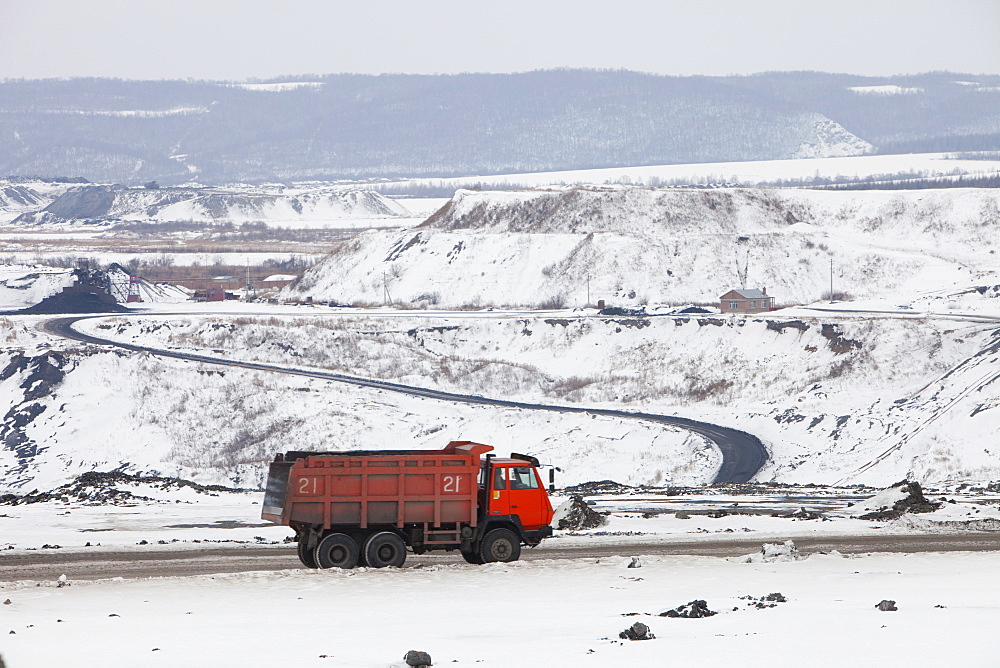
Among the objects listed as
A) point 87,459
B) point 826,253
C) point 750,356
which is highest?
point 826,253

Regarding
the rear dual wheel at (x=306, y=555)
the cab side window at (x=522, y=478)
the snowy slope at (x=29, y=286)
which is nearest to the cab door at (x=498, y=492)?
the cab side window at (x=522, y=478)

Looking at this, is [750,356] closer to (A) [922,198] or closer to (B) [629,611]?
(A) [922,198]

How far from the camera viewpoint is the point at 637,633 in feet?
62.3

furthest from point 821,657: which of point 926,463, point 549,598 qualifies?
point 926,463

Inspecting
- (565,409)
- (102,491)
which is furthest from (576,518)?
(565,409)

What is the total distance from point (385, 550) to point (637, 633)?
8.96m

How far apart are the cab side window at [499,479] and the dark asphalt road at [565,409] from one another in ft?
124

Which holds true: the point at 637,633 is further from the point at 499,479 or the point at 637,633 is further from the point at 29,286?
the point at 29,286

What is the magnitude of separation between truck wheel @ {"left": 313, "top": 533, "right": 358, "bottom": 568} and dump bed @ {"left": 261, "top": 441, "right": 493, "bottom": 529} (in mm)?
403

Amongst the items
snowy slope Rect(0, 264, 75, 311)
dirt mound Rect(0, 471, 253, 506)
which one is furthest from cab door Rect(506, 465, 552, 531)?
snowy slope Rect(0, 264, 75, 311)

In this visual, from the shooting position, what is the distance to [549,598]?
23.7 m

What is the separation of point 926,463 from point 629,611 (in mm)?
44006

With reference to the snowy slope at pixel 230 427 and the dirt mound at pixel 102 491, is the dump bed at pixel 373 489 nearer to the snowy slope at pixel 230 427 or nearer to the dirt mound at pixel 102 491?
the dirt mound at pixel 102 491

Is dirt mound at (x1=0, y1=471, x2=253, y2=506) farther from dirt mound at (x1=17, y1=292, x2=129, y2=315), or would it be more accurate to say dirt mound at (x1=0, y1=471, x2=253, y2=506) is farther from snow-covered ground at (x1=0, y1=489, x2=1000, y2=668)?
dirt mound at (x1=17, y1=292, x2=129, y2=315)
